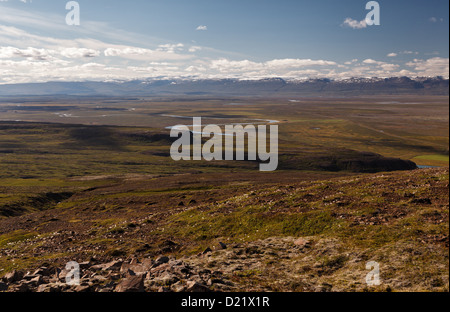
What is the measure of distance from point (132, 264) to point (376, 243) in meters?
22.5

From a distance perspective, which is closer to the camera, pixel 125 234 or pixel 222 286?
pixel 222 286

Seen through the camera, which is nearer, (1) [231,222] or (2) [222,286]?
(2) [222,286]

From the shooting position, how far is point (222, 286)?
25.4 m
